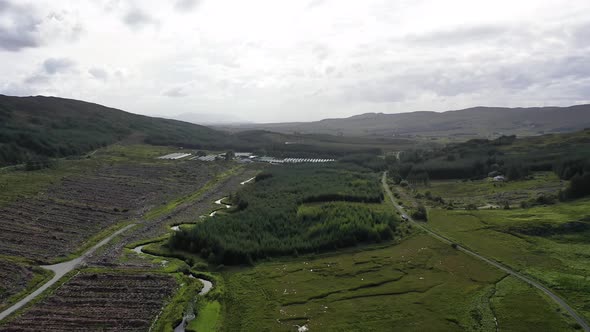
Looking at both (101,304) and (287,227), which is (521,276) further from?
(101,304)

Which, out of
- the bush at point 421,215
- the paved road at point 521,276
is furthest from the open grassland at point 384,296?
the bush at point 421,215

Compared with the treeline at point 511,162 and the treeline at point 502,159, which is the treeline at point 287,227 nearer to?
the treeline at point 511,162

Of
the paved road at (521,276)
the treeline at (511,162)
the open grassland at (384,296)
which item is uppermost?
the treeline at (511,162)

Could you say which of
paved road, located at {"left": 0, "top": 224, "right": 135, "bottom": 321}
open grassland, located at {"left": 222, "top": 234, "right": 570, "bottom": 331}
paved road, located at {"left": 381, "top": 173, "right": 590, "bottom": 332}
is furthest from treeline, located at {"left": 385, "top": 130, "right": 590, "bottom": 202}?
paved road, located at {"left": 0, "top": 224, "right": 135, "bottom": 321}

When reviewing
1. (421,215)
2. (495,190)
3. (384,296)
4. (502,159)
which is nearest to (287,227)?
(421,215)

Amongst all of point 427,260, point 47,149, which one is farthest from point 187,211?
point 47,149

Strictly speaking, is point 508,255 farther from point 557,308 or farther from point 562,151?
point 562,151
